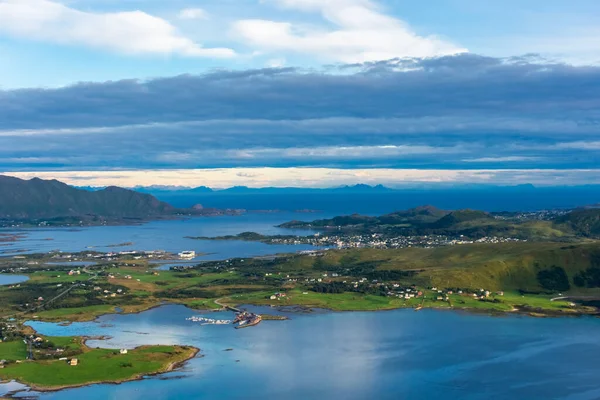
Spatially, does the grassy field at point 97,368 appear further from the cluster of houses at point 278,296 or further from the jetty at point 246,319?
the cluster of houses at point 278,296

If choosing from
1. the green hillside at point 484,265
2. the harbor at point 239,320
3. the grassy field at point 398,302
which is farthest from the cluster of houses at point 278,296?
the green hillside at point 484,265

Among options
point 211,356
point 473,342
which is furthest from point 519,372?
point 211,356

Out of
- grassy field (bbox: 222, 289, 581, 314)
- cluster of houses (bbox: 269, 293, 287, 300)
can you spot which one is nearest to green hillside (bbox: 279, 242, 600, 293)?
grassy field (bbox: 222, 289, 581, 314)

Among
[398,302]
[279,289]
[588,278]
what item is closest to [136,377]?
[398,302]

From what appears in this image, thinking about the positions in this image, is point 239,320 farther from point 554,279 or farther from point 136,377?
point 554,279

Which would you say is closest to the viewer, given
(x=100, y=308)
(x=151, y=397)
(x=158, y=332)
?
(x=151, y=397)

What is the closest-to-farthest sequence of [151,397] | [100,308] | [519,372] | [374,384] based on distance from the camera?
1. [151,397]
2. [374,384]
3. [519,372]
4. [100,308]

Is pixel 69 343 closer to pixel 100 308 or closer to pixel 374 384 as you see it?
pixel 100 308
